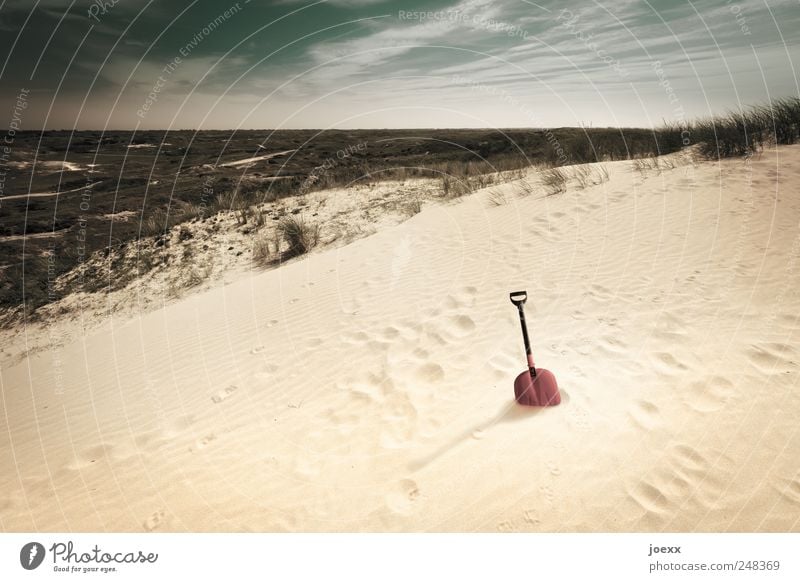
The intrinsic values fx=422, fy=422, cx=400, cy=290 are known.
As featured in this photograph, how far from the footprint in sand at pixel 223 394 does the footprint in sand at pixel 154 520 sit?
1.68m

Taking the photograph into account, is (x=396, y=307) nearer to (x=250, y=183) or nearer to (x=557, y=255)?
(x=557, y=255)

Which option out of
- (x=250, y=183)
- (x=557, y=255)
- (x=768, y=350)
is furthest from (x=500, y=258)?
(x=250, y=183)

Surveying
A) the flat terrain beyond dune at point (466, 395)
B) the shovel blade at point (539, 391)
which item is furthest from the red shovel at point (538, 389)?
the flat terrain beyond dune at point (466, 395)

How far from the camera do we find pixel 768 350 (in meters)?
4.23

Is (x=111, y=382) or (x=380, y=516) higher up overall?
(x=111, y=382)

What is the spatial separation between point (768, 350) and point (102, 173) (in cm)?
3542

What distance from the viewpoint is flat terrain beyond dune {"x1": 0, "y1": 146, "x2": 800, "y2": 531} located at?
3.05 metres

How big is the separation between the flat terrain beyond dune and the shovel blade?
12 cm

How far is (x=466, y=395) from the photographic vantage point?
433 cm

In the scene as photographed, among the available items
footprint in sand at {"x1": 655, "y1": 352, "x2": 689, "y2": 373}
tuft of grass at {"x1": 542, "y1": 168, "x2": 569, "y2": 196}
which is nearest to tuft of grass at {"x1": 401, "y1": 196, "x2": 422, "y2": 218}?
tuft of grass at {"x1": 542, "y1": 168, "x2": 569, "y2": 196}

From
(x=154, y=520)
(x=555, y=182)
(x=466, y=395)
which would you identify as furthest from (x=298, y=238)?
(x=154, y=520)

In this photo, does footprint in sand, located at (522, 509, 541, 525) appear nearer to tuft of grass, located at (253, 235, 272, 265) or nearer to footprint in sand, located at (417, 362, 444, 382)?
footprint in sand, located at (417, 362, 444, 382)

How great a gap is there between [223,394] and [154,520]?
1902 millimetres

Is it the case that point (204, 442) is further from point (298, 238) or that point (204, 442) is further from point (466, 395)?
point (298, 238)
